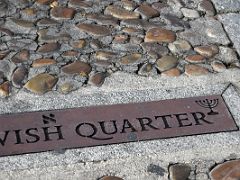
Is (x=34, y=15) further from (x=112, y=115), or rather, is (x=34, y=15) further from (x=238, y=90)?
(x=238, y=90)

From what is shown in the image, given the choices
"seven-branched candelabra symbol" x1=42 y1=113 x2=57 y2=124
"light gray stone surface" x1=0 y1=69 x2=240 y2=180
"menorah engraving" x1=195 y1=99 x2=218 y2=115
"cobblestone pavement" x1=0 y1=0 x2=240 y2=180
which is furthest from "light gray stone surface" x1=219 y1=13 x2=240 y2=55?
"seven-branched candelabra symbol" x1=42 y1=113 x2=57 y2=124

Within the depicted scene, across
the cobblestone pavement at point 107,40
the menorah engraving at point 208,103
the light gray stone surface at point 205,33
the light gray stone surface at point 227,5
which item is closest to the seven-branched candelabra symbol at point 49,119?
the cobblestone pavement at point 107,40

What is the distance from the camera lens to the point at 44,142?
2586 millimetres

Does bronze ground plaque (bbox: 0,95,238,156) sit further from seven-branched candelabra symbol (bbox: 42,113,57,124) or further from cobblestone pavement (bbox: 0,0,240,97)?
cobblestone pavement (bbox: 0,0,240,97)

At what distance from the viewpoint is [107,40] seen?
3.23 metres

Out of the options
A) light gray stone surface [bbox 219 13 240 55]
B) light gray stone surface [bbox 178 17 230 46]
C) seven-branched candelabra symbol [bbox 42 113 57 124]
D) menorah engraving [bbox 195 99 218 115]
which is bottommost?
seven-branched candelabra symbol [bbox 42 113 57 124]

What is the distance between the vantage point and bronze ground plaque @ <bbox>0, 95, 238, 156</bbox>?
259cm

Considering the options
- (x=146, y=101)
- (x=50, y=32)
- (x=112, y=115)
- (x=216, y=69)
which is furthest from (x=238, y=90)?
(x=50, y=32)

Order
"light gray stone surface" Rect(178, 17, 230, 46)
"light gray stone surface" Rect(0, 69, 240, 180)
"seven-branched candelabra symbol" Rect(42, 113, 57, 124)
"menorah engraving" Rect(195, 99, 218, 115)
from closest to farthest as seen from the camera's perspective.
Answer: "light gray stone surface" Rect(0, 69, 240, 180)
"seven-branched candelabra symbol" Rect(42, 113, 57, 124)
"menorah engraving" Rect(195, 99, 218, 115)
"light gray stone surface" Rect(178, 17, 230, 46)

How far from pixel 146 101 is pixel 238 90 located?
516 mm

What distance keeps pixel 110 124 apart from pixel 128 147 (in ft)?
0.58

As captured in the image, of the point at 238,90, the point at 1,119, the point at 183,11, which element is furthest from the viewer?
the point at 183,11

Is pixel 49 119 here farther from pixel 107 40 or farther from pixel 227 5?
pixel 227 5

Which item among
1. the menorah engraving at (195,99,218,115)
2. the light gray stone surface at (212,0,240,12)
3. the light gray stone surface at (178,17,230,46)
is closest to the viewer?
the menorah engraving at (195,99,218,115)
